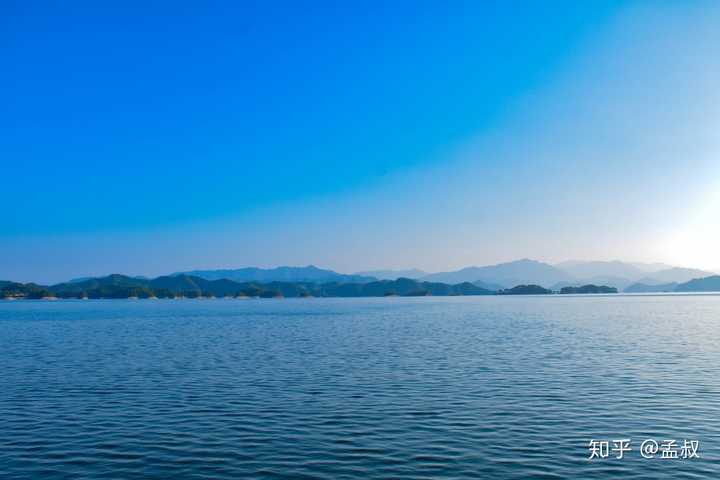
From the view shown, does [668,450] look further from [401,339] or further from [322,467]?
[401,339]

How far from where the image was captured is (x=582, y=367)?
43.6 meters

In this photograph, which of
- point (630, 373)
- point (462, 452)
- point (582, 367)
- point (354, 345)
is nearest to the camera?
point (462, 452)

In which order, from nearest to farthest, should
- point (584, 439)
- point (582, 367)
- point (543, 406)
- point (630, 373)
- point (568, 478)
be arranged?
point (568, 478), point (584, 439), point (543, 406), point (630, 373), point (582, 367)

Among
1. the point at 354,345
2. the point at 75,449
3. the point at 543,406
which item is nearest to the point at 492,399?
the point at 543,406

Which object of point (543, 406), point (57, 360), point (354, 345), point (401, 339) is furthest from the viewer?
point (401, 339)

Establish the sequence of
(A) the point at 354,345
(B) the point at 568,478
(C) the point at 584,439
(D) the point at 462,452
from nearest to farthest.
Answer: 1. (B) the point at 568,478
2. (D) the point at 462,452
3. (C) the point at 584,439
4. (A) the point at 354,345

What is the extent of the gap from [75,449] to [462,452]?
15.9 meters

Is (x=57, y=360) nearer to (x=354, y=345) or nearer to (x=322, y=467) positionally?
(x=354, y=345)

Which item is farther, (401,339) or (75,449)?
(401,339)

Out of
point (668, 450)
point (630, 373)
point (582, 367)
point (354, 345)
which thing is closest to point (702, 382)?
point (630, 373)

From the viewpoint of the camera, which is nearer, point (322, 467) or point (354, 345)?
point (322, 467)

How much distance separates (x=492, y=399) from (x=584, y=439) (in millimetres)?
8259

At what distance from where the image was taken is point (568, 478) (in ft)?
61.6

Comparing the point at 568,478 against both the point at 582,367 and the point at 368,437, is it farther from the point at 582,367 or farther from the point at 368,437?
the point at 582,367
